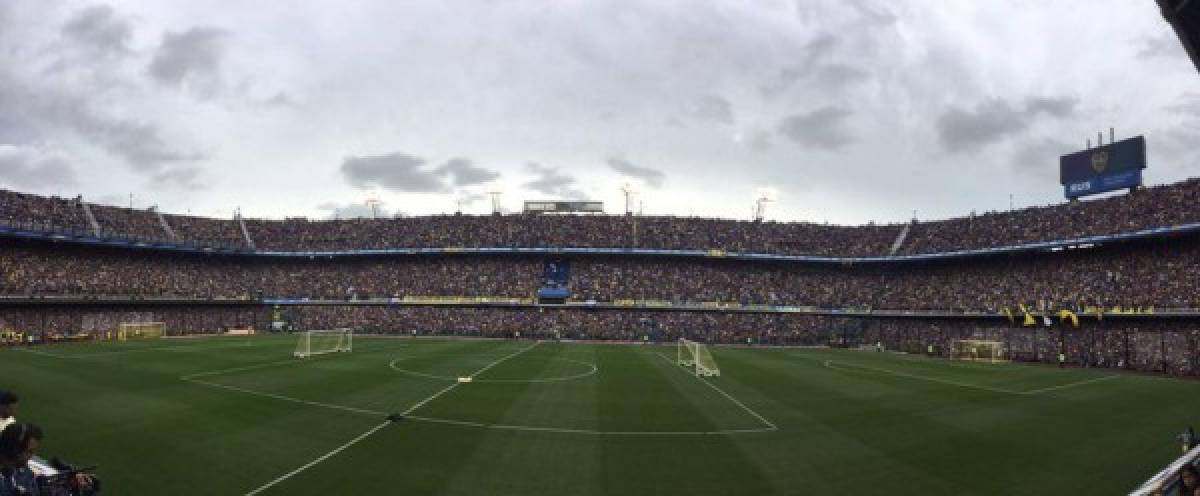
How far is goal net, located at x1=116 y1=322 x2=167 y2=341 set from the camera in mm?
55344

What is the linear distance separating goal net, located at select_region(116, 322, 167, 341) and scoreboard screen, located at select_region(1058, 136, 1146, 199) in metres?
84.5

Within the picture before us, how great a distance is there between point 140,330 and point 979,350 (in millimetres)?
74746

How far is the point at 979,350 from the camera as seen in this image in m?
54.9

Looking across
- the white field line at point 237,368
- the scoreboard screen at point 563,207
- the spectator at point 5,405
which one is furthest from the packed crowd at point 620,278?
the spectator at point 5,405

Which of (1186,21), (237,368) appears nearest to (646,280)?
(237,368)

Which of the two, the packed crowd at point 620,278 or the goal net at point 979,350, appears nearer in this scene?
the goal net at point 979,350

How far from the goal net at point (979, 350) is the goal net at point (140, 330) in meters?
71.3

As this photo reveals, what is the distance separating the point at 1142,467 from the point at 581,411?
1429cm

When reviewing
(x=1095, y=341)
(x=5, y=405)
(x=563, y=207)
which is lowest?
(x=1095, y=341)

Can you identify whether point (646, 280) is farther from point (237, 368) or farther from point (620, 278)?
point (237, 368)

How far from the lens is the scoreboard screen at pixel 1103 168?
53.1 meters

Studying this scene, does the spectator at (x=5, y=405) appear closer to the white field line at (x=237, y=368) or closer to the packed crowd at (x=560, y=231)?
the white field line at (x=237, y=368)

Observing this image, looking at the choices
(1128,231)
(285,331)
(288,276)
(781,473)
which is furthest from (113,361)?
(1128,231)

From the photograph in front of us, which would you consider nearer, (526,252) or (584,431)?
(584,431)
